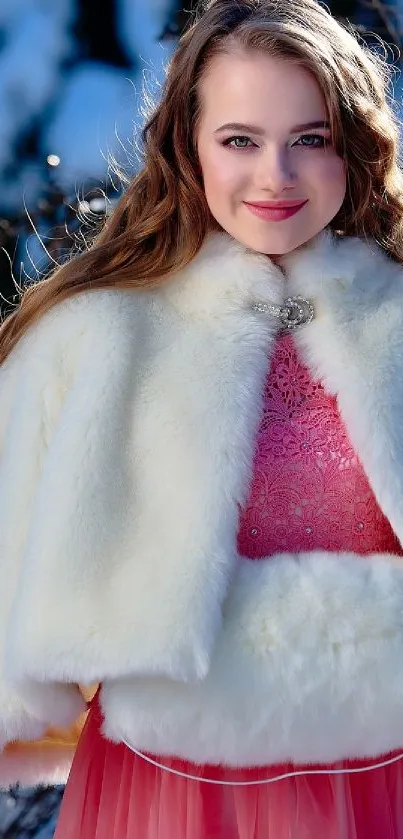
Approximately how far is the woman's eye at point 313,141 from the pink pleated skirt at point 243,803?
76 cm

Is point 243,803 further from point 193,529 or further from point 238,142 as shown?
point 238,142

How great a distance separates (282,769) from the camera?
1.28m

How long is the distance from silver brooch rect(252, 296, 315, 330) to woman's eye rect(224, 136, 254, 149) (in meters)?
0.20

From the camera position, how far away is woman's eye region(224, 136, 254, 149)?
4.74 ft

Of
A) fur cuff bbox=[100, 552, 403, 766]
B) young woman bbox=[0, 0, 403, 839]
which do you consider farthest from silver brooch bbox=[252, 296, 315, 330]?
fur cuff bbox=[100, 552, 403, 766]

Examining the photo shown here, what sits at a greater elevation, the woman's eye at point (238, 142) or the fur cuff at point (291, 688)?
the woman's eye at point (238, 142)

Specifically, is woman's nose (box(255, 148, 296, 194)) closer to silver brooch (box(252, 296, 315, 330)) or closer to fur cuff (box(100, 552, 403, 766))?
silver brooch (box(252, 296, 315, 330))

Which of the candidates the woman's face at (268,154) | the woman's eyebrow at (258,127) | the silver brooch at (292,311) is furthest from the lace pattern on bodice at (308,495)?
the woman's eyebrow at (258,127)

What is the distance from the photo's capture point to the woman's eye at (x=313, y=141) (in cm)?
144

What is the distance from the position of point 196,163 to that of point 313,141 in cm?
18

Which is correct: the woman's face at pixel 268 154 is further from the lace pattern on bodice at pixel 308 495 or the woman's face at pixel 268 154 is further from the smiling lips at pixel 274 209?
the lace pattern on bodice at pixel 308 495

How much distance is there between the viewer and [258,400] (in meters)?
1.39

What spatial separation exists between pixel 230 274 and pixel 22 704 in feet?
1.97

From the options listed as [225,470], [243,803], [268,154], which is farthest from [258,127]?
[243,803]
